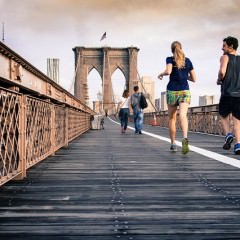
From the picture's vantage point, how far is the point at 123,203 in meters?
2.63

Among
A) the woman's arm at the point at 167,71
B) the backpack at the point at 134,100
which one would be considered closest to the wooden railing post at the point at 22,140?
the woman's arm at the point at 167,71

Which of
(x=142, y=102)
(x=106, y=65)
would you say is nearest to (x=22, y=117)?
(x=142, y=102)

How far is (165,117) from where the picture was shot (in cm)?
2164

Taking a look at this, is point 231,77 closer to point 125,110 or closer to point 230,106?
point 230,106

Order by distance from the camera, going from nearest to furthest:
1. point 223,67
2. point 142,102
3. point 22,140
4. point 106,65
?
point 22,140, point 223,67, point 142,102, point 106,65

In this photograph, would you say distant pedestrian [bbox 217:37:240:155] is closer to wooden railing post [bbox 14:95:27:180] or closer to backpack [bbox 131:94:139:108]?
wooden railing post [bbox 14:95:27:180]

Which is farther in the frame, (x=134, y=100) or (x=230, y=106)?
(x=134, y=100)

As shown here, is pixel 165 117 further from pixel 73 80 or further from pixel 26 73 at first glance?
pixel 73 80

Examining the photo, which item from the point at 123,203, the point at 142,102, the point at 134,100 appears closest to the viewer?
the point at 123,203

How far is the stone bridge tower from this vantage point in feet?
289

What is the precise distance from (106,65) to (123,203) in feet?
291

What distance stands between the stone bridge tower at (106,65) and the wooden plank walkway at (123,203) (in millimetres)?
83154

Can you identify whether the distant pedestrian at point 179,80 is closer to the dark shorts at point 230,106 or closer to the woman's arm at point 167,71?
the woman's arm at point 167,71

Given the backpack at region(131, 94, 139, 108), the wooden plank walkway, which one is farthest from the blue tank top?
the backpack at region(131, 94, 139, 108)
